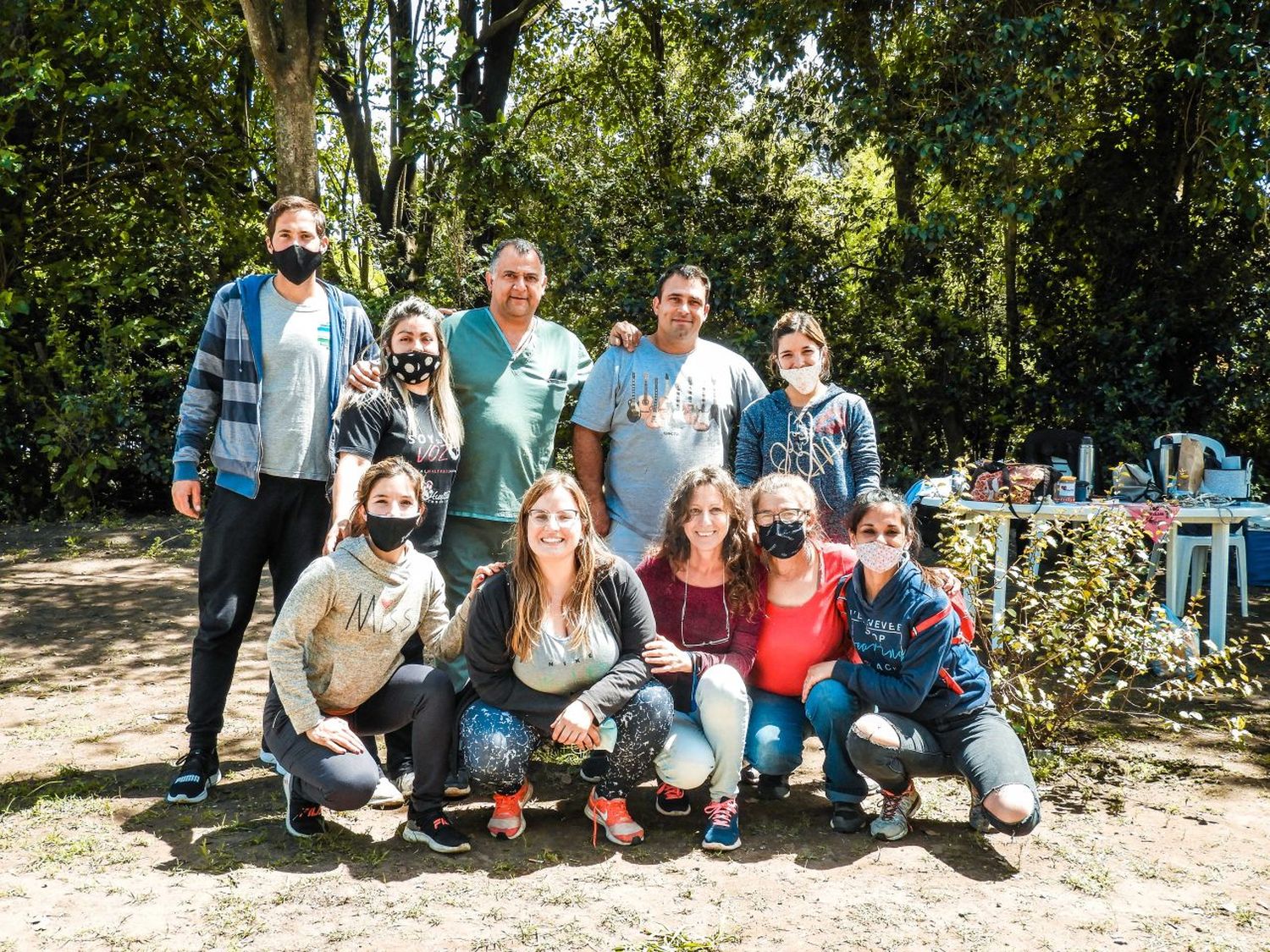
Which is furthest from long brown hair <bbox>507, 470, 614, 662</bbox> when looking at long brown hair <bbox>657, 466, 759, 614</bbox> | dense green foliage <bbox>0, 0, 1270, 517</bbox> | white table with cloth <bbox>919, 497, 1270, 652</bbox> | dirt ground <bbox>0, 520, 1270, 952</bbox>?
dense green foliage <bbox>0, 0, 1270, 517</bbox>

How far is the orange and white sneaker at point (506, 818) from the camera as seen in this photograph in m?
3.49

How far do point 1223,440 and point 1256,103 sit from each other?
3.64 metres

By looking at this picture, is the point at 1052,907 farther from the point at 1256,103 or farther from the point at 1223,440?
the point at 1223,440

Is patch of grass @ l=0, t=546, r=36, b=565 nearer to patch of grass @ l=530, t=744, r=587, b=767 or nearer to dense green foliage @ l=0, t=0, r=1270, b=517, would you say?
dense green foliage @ l=0, t=0, r=1270, b=517

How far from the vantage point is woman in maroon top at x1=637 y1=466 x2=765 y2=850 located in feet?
11.6

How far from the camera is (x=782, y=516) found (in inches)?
146

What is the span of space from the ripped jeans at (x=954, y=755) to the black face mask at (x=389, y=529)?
1575 mm

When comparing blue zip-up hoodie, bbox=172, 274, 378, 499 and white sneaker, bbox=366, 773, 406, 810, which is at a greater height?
blue zip-up hoodie, bbox=172, 274, 378, 499

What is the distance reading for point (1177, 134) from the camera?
9.19 m

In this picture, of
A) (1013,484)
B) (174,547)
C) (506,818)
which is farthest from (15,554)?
(1013,484)

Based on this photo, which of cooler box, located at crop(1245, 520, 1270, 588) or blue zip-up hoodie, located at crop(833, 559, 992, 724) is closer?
blue zip-up hoodie, located at crop(833, 559, 992, 724)

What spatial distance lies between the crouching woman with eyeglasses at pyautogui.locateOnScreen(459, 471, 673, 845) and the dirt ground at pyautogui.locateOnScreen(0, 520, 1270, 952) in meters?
0.22

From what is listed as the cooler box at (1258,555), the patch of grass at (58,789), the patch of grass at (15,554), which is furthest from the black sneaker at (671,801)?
the patch of grass at (15,554)

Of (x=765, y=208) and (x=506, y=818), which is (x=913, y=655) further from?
(x=765, y=208)
